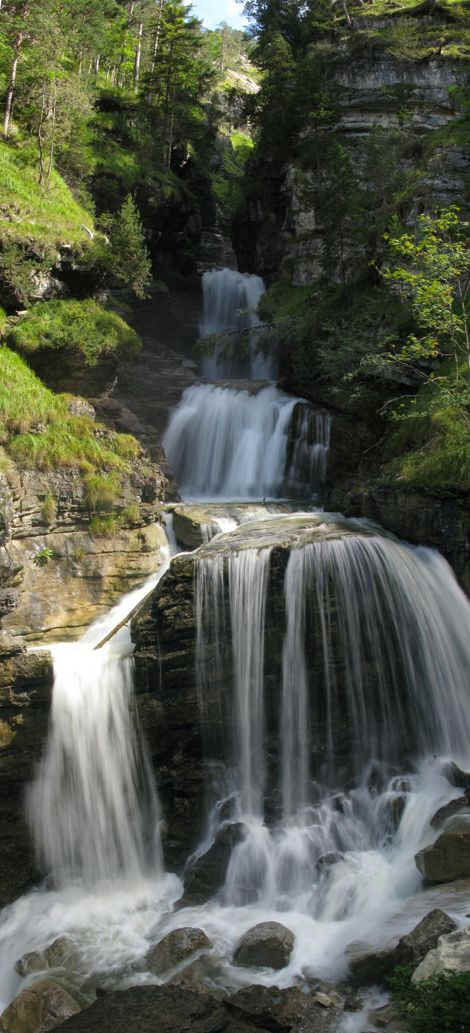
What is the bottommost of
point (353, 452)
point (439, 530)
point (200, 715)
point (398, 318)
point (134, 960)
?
point (134, 960)

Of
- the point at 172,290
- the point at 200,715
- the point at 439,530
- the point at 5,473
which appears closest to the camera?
the point at 200,715

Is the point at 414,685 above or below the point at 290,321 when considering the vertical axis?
below

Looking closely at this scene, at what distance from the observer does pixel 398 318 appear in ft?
56.4

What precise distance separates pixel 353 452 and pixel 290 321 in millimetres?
6564

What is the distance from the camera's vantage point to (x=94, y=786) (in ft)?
35.0

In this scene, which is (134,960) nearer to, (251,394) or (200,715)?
(200,715)

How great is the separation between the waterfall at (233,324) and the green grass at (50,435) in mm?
9043

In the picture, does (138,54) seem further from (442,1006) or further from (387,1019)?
(442,1006)

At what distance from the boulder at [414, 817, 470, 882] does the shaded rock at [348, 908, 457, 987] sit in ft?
3.17

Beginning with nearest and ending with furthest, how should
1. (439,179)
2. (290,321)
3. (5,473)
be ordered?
1. (5,473)
2. (439,179)
3. (290,321)

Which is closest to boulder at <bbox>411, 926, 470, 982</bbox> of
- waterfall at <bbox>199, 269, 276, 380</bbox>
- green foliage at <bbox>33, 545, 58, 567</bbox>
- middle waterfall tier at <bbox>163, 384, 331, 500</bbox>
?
green foliage at <bbox>33, 545, 58, 567</bbox>

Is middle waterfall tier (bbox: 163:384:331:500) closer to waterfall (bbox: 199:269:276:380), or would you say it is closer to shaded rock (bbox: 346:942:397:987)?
waterfall (bbox: 199:269:276:380)

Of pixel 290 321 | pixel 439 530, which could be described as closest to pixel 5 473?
pixel 439 530

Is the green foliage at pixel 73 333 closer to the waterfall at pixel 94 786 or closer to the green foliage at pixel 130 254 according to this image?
the green foliage at pixel 130 254
